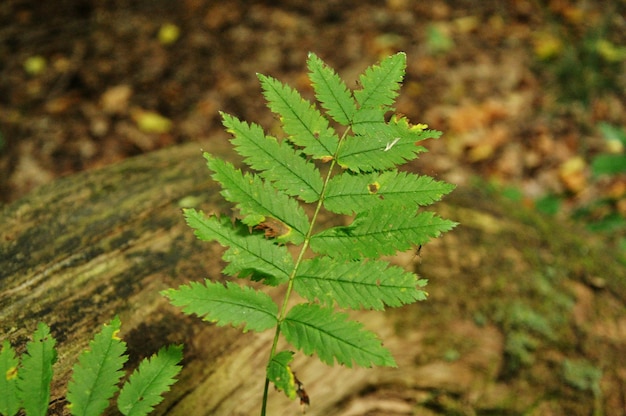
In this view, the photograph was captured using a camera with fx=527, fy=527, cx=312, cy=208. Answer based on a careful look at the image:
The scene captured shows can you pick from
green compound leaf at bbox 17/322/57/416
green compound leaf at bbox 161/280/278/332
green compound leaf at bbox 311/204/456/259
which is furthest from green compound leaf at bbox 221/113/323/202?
green compound leaf at bbox 17/322/57/416

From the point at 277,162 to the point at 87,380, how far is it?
2.04 ft

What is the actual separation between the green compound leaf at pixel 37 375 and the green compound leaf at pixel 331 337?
49cm

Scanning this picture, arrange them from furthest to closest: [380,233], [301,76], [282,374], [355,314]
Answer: [301,76], [355,314], [380,233], [282,374]

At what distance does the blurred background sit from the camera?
4.11 meters

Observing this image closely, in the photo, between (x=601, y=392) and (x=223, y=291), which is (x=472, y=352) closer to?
(x=601, y=392)

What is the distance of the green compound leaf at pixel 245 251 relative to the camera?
3.88ft

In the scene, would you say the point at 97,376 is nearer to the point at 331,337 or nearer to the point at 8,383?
the point at 8,383

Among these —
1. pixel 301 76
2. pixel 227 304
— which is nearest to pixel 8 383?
pixel 227 304

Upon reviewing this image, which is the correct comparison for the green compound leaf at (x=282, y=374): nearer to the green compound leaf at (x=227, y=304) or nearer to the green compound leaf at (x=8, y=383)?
the green compound leaf at (x=227, y=304)

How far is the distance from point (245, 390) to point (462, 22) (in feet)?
14.3

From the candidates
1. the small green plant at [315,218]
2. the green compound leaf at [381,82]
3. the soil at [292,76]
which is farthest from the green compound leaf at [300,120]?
the soil at [292,76]

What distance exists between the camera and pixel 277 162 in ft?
4.07

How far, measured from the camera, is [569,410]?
1955mm

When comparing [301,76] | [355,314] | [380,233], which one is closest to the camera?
[380,233]
